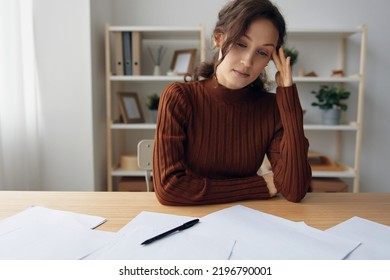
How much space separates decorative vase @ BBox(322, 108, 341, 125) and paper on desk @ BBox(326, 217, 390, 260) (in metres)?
1.74

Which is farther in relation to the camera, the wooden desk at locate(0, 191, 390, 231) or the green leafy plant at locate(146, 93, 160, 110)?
the green leafy plant at locate(146, 93, 160, 110)

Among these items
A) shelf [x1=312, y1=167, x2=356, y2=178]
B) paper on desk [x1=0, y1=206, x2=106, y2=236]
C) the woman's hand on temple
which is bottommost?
shelf [x1=312, y1=167, x2=356, y2=178]

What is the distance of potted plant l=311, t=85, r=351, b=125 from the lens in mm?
2354

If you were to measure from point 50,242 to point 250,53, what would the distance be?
0.71 meters

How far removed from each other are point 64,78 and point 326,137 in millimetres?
1995

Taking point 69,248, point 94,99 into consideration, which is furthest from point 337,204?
point 94,99

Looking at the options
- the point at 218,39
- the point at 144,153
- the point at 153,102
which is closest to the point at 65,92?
the point at 153,102

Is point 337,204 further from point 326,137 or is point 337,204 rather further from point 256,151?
point 326,137

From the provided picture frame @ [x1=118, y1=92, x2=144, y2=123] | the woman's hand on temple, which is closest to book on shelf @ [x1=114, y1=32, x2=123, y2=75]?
picture frame @ [x1=118, y1=92, x2=144, y2=123]

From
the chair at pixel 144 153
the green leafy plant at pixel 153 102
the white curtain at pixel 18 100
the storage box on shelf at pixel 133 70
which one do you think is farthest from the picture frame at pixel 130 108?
the chair at pixel 144 153

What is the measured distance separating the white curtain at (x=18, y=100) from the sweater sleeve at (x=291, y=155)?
4.78ft

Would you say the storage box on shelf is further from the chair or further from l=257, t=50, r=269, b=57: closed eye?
l=257, t=50, r=269, b=57: closed eye

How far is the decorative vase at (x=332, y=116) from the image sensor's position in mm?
2393

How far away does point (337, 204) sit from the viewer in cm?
90
